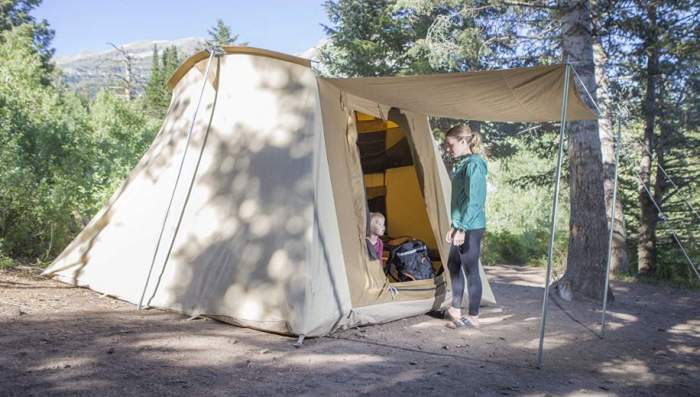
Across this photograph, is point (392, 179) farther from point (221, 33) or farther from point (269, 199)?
point (221, 33)

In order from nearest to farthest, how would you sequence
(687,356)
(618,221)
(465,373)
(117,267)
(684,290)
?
(465,373), (687,356), (117,267), (684,290), (618,221)

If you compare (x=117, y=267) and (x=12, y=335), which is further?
(x=117, y=267)

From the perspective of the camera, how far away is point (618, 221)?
9.52m

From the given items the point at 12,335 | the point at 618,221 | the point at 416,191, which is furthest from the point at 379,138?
the point at 618,221

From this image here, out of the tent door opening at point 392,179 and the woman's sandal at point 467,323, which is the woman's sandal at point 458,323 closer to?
the woman's sandal at point 467,323

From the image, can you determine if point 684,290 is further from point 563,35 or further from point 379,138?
point 379,138

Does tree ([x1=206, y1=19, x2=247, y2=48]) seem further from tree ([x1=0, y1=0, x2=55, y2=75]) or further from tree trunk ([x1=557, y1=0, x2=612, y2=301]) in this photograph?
tree trunk ([x1=557, y1=0, x2=612, y2=301])

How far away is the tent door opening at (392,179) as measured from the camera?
619cm

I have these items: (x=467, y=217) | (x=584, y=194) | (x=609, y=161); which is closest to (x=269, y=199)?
(x=467, y=217)

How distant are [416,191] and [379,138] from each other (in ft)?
2.60

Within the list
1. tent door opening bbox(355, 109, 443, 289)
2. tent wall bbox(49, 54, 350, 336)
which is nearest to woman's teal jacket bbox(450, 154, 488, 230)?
tent wall bbox(49, 54, 350, 336)

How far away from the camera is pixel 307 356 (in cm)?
322

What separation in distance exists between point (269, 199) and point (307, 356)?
1.24m

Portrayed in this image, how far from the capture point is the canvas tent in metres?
3.73
